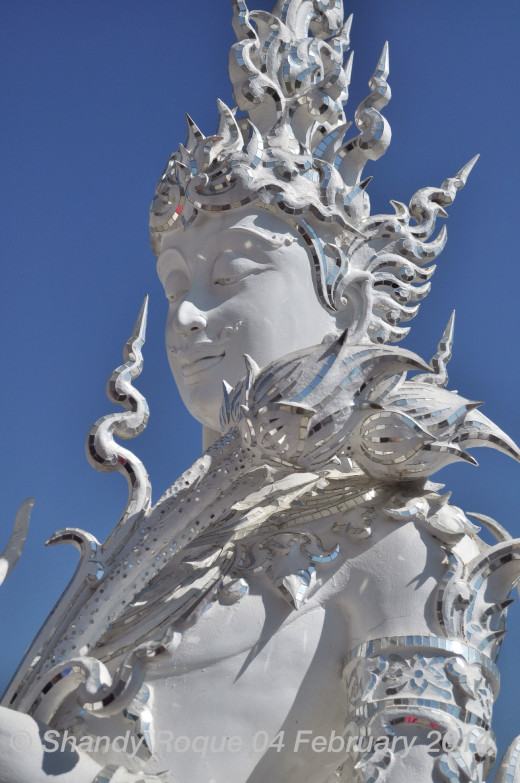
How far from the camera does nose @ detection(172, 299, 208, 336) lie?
3947 mm

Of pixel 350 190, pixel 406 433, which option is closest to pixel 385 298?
pixel 350 190

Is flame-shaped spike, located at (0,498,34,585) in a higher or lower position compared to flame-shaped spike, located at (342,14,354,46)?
lower

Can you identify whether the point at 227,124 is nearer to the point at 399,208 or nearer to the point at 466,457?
the point at 399,208

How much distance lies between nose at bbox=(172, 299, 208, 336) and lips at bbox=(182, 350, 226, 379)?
0.10 meters

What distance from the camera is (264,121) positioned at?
4395mm

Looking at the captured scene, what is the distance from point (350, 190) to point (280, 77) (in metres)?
0.58

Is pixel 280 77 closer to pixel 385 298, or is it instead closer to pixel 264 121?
pixel 264 121

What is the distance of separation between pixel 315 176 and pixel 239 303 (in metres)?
0.57

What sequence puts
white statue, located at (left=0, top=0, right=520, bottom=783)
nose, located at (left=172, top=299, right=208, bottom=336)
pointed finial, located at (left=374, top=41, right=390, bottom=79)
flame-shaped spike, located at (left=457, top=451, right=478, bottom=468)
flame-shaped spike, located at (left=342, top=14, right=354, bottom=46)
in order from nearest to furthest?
white statue, located at (left=0, top=0, right=520, bottom=783)
flame-shaped spike, located at (left=457, top=451, right=478, bottom=468)
nose, located at (left=172, top=299, right=208, bottom=336)
pointed finial, located at (left=374, top=41, right=390, bottom=79)
flame-shaped spike, located at (left=342, top=14, right=354, bottom=46)

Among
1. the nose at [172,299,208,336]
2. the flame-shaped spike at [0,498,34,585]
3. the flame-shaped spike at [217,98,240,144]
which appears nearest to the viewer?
the flame-shaped spike at [0,498,34,585]

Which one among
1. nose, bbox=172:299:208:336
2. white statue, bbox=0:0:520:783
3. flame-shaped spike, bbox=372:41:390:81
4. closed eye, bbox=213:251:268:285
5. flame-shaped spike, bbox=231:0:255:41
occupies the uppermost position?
flame-shaped spike, bbox=231:0:255:41

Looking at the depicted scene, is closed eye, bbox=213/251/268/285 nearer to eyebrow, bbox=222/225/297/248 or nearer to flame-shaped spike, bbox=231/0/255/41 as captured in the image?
eyebrow, bbox=222/225/297/248

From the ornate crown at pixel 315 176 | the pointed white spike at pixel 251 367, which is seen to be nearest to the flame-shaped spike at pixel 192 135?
the ornate crown at pixel 315 176

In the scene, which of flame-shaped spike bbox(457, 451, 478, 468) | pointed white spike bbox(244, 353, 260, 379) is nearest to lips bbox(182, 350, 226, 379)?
pointed white spike bbox(244, 353, 260, 379)
